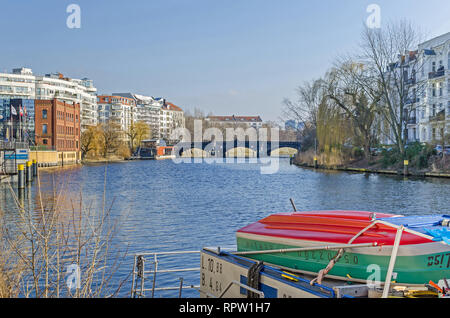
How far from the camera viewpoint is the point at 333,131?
177ft

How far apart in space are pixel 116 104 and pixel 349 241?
480 feet

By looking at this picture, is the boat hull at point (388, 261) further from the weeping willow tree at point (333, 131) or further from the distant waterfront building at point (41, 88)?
the distant waterfront building at point (41, 88)

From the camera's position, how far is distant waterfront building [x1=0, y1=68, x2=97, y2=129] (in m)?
109

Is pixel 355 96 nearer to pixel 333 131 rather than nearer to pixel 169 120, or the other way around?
pixel 333 131

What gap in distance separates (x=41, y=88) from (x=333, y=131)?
76.6m

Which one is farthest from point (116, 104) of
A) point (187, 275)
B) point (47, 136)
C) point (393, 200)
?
point (187, 275)

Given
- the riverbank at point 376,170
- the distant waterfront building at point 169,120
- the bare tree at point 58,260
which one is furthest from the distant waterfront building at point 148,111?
the bare tree at point 58,260

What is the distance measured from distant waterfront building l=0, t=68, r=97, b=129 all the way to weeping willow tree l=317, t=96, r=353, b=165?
63.6 metres

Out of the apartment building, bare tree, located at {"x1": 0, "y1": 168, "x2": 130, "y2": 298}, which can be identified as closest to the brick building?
the apartment building

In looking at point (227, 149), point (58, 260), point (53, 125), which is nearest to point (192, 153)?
point (227, 149)

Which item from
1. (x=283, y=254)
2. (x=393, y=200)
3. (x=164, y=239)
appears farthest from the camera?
(x=393, y=200)

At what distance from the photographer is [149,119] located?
16738cm

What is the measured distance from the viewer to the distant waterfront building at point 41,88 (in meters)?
109
